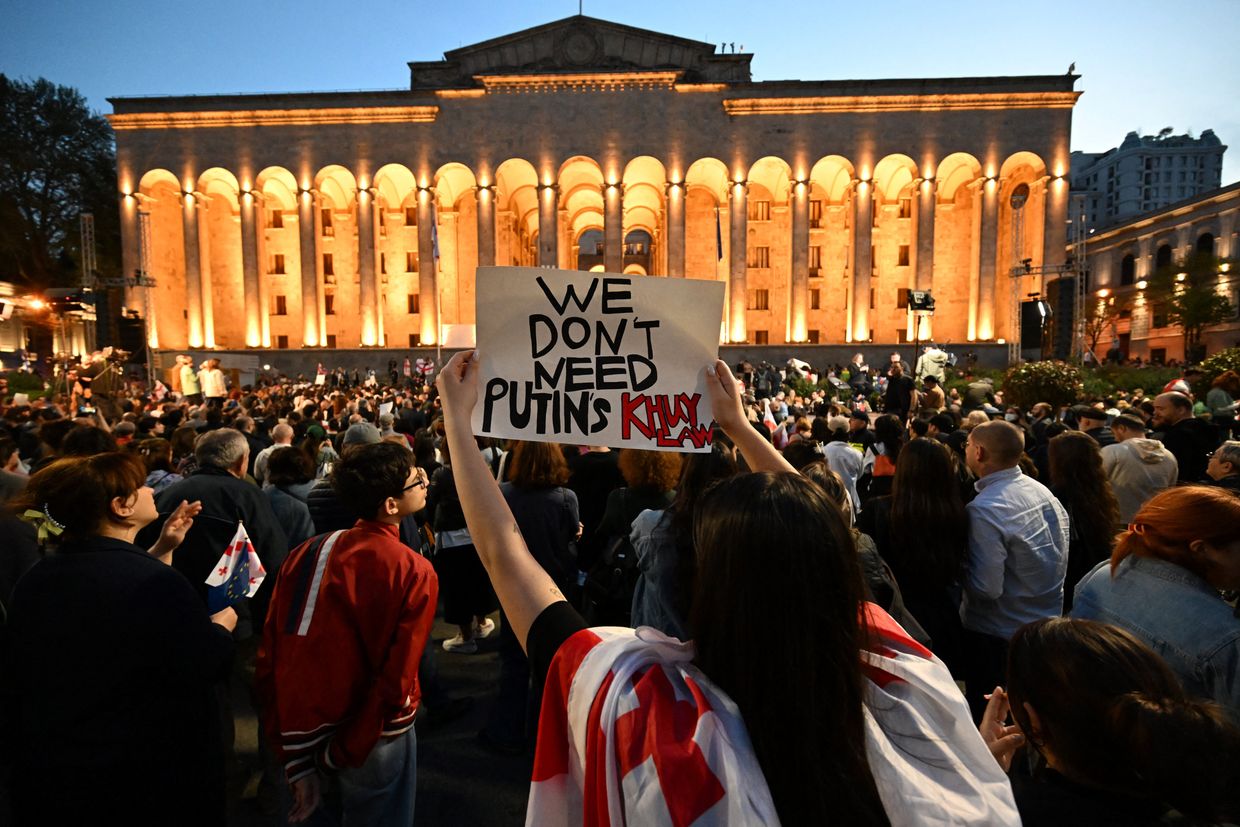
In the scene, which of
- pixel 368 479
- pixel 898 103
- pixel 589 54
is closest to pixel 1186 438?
pixel 368 479

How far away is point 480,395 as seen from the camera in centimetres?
221

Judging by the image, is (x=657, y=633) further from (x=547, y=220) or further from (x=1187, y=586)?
(x=547, y=220)

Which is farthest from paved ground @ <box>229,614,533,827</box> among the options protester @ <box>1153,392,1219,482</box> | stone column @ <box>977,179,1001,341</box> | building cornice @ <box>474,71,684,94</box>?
stone column @ <box>977,179,1001,341</box>

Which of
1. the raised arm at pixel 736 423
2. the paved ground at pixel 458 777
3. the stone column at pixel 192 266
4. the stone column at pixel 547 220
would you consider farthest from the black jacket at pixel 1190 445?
the stone column at pixel 192 266

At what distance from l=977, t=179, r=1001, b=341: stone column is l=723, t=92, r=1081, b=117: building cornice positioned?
13.6 feet

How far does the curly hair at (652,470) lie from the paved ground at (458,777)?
196cm

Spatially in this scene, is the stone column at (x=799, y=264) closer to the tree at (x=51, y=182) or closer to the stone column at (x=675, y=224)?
the stone column at (x=675, y=224)

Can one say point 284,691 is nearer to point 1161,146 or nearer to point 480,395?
point 480,395

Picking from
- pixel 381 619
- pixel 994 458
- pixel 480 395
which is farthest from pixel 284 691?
pixel 994 458

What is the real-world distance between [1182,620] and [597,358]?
6.86ft

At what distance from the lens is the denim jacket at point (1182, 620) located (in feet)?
6.57

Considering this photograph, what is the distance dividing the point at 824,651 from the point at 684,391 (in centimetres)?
133

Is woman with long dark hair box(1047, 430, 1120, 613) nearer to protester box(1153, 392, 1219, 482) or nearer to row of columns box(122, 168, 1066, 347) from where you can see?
protester box(1153, 392, 1219, 482)

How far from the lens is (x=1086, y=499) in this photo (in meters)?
4.12
